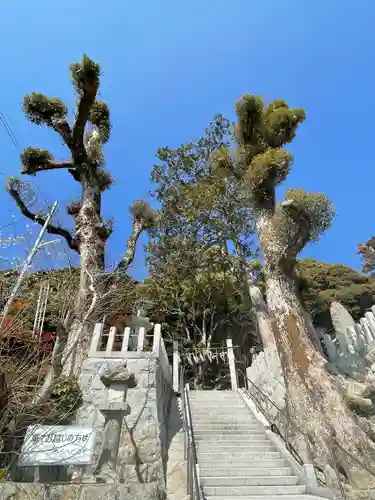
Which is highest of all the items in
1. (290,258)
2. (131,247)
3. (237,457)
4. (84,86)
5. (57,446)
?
(84,86)

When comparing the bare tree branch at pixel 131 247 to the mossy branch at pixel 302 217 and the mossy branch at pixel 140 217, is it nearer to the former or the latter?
the mossy branch at pixel 140 217

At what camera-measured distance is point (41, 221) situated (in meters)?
11.0

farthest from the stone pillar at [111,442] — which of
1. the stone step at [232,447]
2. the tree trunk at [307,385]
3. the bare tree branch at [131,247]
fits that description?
the bare tree branch at [131,247]

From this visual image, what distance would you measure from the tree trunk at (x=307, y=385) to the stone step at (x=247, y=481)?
735 millimetres

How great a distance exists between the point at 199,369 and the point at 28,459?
10348 mm

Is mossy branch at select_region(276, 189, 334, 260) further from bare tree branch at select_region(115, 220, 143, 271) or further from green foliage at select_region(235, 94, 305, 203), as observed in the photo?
bare tree branch at select_region(115, 220, 143, 271)

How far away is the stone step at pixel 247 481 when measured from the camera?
5.59 meters

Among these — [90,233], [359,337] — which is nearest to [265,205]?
[359,337]

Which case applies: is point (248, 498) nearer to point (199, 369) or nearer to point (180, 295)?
point (199, 369)

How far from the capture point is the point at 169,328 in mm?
15891

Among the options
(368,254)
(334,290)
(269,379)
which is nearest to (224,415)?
(269,379)

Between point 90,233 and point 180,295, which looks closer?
point 90,233

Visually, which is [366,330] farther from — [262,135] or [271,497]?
[262,135]

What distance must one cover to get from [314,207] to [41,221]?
8.55m
